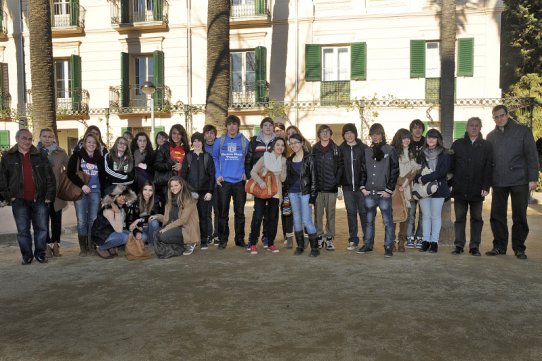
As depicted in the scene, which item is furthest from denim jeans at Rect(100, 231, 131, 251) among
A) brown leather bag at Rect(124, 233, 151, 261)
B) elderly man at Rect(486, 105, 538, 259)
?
elderly man at Rect(486, 105, 538, 259)

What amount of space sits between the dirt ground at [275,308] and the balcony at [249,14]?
1383cm

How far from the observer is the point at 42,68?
1327 centimetres

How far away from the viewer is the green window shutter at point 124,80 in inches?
770

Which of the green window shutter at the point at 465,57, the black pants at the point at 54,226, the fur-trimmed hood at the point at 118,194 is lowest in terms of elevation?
the black pants at the point at 54,226

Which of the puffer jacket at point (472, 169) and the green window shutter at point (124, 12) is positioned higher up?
the green window shutter at point (124, 12)

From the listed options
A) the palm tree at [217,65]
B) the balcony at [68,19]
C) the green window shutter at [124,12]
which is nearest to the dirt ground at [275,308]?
the palm tree at [217,65]

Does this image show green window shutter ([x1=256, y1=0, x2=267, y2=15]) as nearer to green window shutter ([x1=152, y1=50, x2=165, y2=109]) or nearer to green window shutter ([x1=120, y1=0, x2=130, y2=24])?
green window shutter ([x1=152, y1=50, x2=165, y2=109])

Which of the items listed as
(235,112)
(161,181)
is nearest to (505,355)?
(161,181)

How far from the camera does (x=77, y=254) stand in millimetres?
6926

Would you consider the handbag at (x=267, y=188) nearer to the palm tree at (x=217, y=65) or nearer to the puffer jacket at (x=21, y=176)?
the puffer jacket at (x=21, y=176)

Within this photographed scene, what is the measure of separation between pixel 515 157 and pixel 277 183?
Answer: 10.7 ft

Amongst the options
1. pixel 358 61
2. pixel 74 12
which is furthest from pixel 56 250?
pixel 74 12

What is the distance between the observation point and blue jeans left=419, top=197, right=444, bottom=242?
6.68 meters

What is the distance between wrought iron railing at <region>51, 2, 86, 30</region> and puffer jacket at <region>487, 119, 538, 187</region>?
18.4 meters
